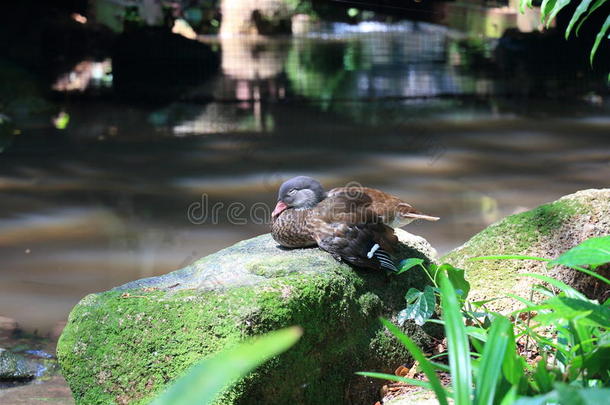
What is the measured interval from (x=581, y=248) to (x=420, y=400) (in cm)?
74

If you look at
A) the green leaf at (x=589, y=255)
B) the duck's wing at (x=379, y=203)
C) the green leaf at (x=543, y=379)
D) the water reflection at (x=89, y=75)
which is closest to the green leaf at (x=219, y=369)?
the green leaf at (x=543, y=379)

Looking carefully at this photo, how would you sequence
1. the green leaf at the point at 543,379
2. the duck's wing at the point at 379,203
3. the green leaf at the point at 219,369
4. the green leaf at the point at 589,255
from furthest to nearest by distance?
the duck's wing at the point at 379,203, the green leaf at the point at 589,255, the green leaf at the point at 543,379, the green leaf at the point at 219,369

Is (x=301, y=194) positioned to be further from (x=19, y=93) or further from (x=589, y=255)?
(x=19, y=93)

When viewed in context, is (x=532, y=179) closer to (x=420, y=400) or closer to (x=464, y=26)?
(x=464, y=26)

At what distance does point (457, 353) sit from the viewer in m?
1.90

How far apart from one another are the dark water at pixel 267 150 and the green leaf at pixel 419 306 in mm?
2516

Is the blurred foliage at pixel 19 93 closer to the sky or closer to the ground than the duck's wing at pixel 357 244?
closer to the sky

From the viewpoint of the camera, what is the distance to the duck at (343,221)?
2.79 metres

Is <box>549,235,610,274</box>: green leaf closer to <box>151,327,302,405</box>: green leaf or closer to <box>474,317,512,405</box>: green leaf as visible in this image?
<box>474,317,512,405</box>: green leaf

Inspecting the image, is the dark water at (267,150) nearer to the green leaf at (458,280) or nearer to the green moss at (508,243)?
the green moss at (508,243)

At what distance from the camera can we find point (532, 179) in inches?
277

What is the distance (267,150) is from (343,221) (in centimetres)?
559

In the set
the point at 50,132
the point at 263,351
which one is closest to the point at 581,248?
the point at 263,351

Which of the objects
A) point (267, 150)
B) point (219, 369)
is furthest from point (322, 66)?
point (219, 369)
